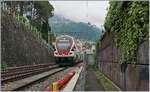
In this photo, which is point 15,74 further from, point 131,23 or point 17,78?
point 131,23

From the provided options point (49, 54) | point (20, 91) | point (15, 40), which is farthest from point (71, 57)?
point (20, 91)

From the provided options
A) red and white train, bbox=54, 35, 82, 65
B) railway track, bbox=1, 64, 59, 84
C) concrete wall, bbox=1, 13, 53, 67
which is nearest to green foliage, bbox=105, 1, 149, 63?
railway track, bbox=1, 64, 59, 84

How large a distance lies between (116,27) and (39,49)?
41635 mm

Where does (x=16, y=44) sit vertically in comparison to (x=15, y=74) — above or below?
above

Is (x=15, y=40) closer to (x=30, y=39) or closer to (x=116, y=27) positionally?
(x=30, y=39)

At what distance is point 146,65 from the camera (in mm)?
8844

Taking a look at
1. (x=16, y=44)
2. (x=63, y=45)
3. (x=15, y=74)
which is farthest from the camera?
(x=63, y=45)

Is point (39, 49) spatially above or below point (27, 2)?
below

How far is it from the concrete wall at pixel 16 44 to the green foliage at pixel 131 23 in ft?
65.9

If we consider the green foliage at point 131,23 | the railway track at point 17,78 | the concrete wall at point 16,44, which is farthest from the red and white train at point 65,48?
the green foliage at point 131,23

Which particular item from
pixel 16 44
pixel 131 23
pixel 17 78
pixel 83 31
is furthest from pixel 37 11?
pixel 131 23

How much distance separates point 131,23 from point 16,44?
99.0ft

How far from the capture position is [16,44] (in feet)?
130

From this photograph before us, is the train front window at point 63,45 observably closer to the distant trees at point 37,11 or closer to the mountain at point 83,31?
the mountain at point 83,31
